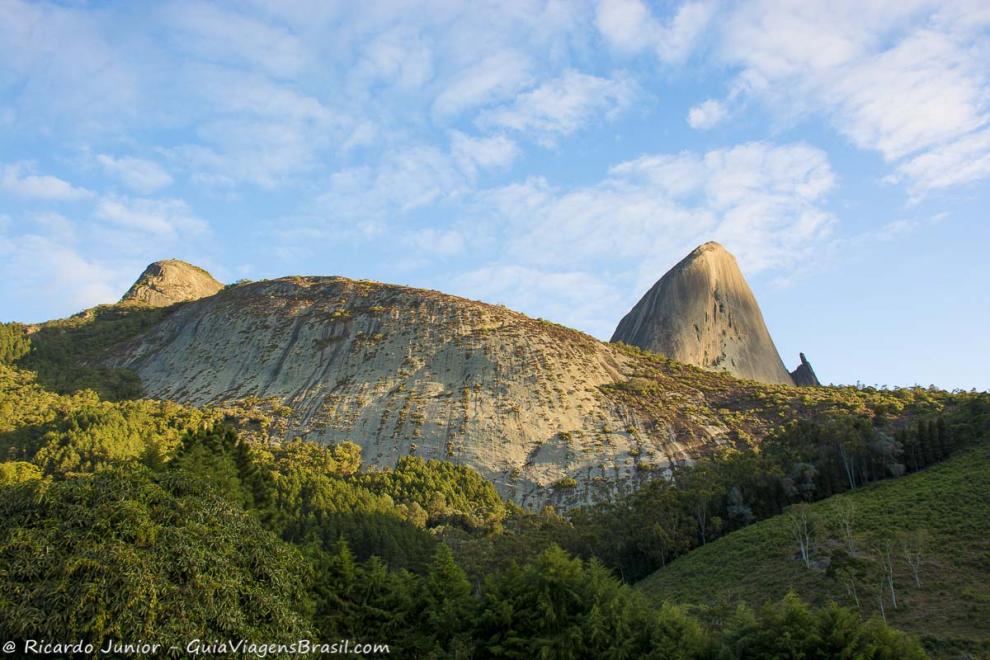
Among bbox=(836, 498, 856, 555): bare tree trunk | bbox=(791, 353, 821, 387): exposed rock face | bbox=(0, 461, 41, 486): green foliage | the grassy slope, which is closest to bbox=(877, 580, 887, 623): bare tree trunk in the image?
the grassy slope

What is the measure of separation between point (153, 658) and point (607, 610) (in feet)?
59.8

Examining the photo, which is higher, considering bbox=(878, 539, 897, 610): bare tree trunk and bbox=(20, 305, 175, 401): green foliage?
bbox=(20, 305, 175, 401): green foliage

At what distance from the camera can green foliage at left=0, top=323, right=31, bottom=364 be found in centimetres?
12638

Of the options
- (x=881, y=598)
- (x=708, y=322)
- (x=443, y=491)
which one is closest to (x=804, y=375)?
(x=708, y=322)

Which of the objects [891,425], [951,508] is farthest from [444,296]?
[951,508]

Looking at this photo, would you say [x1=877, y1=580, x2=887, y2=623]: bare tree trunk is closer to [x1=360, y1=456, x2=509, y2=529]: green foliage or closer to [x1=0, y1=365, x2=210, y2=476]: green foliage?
[x1=360, y1=456, x2=509, y2=529]: green foliage

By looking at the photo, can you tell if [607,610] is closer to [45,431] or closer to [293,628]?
[293,628]

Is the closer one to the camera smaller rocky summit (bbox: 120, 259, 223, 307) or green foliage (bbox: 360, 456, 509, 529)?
green foliage (bbox: 360, 456, 509, 529)

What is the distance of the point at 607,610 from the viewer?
33469mm

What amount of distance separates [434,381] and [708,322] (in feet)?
223

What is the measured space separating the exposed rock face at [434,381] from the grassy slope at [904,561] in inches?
957

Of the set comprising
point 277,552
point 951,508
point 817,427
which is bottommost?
point 277,552

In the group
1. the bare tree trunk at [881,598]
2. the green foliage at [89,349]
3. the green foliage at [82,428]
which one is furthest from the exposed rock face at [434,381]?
the bare tree trunk at [881,598]

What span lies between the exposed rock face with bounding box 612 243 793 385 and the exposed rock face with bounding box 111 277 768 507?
30310mm
